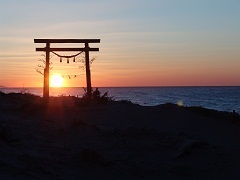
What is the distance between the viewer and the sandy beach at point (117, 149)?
9.45m

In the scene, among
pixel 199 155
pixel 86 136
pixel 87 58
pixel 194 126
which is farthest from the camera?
pixel 87 58

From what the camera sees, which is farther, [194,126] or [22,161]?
[194,126]

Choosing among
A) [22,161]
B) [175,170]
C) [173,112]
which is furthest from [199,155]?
[173,112]

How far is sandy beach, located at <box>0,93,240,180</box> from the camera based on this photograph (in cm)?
945

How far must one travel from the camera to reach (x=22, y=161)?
356 inches

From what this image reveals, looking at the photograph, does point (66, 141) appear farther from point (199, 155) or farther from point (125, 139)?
point (199, 155)

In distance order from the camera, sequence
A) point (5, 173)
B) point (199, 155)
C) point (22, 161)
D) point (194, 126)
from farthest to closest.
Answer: point (194, 126) < point (199, 155) < point (22, 161) < point (5, 173)

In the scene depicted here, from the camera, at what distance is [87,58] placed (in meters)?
22.2

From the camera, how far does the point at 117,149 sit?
11.8 m

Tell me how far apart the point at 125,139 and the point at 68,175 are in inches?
153

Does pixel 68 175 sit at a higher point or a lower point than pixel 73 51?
lower

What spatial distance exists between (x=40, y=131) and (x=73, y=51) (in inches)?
394

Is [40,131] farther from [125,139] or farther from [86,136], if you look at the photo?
[125,139]

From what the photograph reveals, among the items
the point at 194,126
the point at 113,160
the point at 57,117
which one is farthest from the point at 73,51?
the point at 113,160
